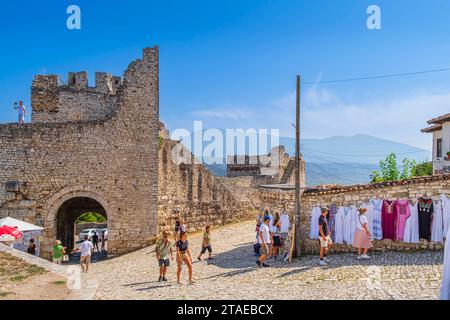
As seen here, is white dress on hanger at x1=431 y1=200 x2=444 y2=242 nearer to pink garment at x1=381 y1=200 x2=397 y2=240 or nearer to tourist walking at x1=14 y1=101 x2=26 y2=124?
pink garment at x1=381 y1=200 x2=397 y2=240

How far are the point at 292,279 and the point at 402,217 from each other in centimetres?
475

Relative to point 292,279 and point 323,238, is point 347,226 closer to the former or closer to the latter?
point 323,238

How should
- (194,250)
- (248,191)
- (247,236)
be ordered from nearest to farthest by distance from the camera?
1. (194,250)
2. (247,236)
3. (248,191)

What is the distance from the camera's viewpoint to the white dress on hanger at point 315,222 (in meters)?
15.7

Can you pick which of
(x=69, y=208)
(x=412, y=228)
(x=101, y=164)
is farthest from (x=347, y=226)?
(x=69, y=208)

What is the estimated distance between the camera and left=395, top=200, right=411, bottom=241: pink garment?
14.4 meters

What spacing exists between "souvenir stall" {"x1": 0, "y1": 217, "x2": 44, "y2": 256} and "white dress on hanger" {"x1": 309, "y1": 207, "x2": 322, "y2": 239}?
11119mm

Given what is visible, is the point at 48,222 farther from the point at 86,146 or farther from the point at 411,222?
the point at 411,222

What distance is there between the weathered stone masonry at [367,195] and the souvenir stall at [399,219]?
212 millimetres

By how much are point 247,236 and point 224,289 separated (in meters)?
11.4

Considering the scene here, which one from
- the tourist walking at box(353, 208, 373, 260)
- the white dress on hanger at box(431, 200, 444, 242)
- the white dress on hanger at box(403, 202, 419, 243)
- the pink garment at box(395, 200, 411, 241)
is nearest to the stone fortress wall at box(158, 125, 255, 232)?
the tourist walking at box(353, 208, 373, 260)

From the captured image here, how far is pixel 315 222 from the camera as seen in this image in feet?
51.7

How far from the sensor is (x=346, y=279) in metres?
11.5
